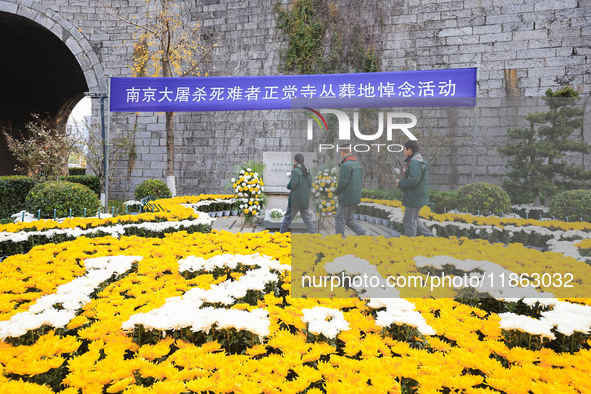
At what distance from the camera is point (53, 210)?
18.7ft

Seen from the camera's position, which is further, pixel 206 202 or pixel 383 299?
pixel 206 202

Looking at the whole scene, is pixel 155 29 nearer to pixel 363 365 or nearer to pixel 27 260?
pixel 27 260

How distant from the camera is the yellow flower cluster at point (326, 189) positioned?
154 cm

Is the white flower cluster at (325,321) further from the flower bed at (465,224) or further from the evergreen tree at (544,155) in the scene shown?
the evergreen tree at (544,155)

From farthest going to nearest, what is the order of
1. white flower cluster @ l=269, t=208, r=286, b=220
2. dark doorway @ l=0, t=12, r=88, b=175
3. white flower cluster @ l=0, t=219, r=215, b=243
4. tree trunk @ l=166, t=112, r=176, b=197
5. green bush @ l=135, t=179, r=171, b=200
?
1. dark doorway @ l=0, t=12, r=88, b=175
2. tree trunk @ l=166, t=112, r=176, b=197
3. green bush @ l=135, t=179, r=171, b=200
4. white flower cluster @ l=269, t=208, r=286, b=220
5. white flower cluster @ l=0, t=219, r=215, b=243

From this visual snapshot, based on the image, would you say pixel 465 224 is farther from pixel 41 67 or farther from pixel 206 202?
pixel 41 67

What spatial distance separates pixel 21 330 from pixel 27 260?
5.63 feet

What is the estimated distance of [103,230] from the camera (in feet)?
13.6

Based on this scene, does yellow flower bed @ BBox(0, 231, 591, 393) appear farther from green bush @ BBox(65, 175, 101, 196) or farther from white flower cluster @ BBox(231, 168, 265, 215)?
green bush @ BBox(65, 175, 101, 196)

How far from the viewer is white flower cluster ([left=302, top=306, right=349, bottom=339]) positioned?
4.75 feet

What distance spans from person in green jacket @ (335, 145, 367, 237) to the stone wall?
7.11 metres

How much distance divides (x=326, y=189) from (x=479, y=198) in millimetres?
772

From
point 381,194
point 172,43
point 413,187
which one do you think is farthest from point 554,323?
point 172,43

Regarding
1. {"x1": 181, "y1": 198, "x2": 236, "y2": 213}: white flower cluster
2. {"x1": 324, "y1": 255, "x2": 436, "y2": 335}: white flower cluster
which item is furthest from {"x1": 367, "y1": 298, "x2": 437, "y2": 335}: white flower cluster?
{"x1": 181, "y1": 198, "x2": 236, "y2": 213}: white flower cluster
